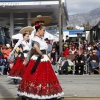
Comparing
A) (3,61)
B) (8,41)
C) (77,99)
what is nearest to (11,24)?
(8,41)

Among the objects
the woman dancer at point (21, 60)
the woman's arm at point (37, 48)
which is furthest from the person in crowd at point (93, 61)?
the woman's arm at point (37, 48)

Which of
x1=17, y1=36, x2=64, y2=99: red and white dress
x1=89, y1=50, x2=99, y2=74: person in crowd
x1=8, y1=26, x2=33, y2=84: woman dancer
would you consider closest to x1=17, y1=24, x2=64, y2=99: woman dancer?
x1=17, y1=36, x2=64, y2=99: red and white dress

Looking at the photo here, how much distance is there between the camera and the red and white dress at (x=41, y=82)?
7855mm

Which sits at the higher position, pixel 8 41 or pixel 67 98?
pixel 8 41

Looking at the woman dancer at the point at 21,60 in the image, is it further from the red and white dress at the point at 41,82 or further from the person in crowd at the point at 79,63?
the person in crowd at the point at 79,63

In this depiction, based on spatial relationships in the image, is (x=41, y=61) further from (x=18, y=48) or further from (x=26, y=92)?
(x=18, y=48)

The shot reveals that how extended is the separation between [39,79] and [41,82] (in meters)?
0.08

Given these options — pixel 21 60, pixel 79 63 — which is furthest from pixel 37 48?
pixel 79 63

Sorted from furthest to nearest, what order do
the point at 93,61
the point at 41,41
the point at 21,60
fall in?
Result: the point at 93,61 → the point at 21,60 → the point at 41,41

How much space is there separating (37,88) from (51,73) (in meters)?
0.48

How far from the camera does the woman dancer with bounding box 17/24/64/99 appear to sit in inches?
309

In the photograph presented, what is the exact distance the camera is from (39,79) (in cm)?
791

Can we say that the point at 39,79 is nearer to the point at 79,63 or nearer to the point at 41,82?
the point at 41,82

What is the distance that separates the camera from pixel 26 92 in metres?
7.93
